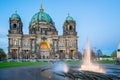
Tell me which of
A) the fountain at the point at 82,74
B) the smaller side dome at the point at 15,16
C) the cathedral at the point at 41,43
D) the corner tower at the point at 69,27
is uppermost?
the smaller side dome at the point at 15,16

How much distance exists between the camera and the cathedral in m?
109

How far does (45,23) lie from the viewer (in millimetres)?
117250

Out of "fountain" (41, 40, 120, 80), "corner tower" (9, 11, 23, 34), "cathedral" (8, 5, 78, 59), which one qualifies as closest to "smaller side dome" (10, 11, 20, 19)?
"cathedral" (8, 5, 78, 59)

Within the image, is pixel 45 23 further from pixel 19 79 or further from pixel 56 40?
pixel 19 79

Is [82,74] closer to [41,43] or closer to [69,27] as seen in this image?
[41,43]

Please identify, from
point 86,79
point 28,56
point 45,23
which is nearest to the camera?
point 86,79

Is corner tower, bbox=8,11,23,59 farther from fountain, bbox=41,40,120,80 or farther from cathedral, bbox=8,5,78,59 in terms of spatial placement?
fountain, bbox=41,40,120,80

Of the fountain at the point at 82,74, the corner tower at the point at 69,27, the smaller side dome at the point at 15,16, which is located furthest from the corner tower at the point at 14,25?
the fountain at the point at 82,74

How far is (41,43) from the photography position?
111125 millimetres

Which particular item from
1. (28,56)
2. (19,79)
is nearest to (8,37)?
(28,56)

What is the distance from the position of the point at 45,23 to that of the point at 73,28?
43.1 feet

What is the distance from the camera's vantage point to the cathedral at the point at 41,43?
109 meters

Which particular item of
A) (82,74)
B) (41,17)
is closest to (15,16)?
(41,17)

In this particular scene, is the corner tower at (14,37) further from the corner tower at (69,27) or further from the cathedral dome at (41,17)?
the corner tower at (69,27)
